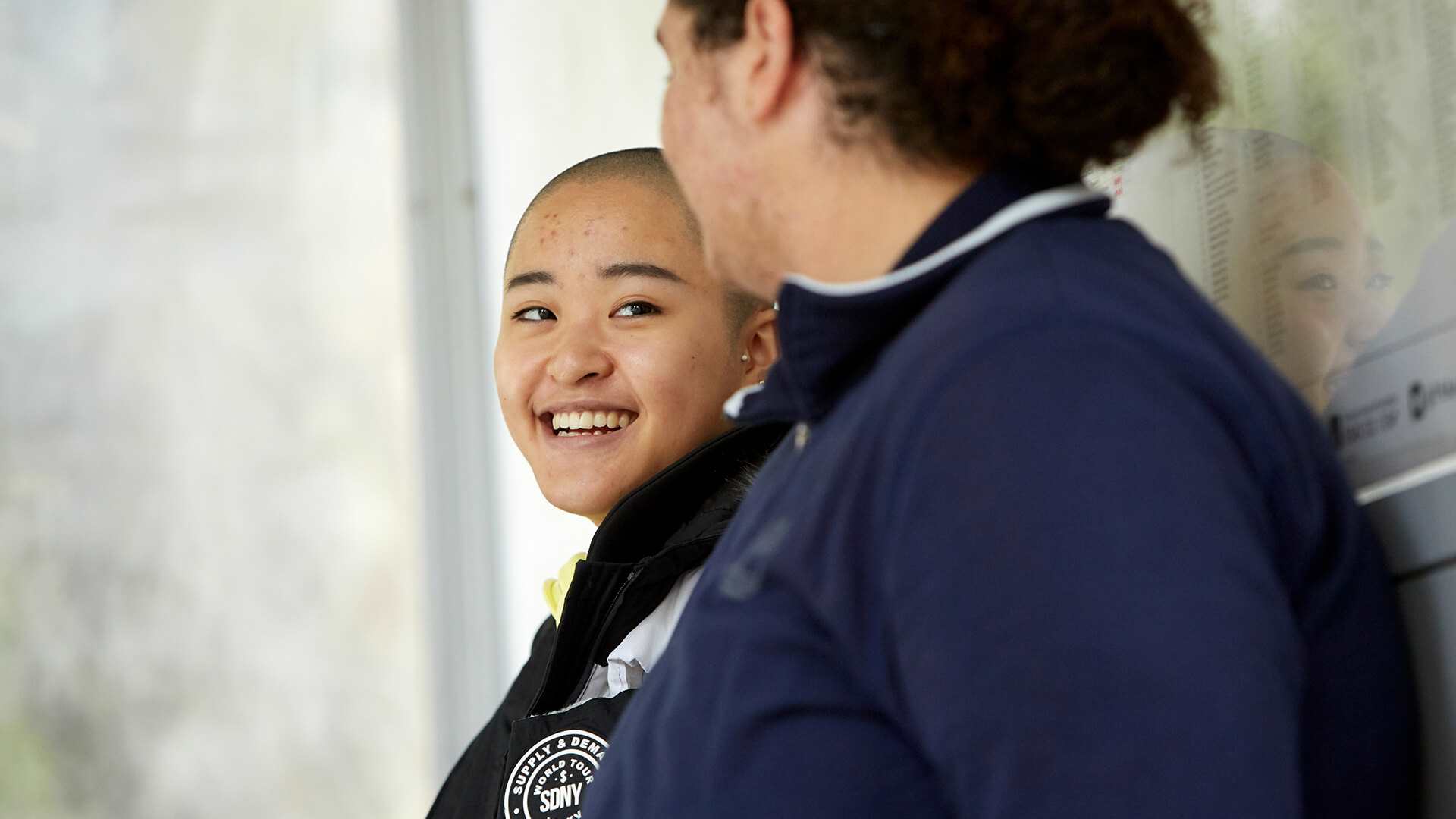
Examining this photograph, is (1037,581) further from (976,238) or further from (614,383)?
(614,383)

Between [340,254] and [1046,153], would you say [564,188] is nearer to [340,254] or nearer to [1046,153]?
[1046,153]

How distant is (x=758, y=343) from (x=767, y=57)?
77cm

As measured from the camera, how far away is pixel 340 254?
129 inches

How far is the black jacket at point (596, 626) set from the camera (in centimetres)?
136

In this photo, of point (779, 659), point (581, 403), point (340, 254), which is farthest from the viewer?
point (340, 254)

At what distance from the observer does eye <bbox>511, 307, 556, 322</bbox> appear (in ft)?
5.52

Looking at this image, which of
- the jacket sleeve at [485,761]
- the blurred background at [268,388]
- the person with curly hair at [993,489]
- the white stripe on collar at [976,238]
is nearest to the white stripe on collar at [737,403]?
the person with curly hair at [993,489]

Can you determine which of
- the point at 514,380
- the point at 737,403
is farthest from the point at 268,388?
the point at 737,403

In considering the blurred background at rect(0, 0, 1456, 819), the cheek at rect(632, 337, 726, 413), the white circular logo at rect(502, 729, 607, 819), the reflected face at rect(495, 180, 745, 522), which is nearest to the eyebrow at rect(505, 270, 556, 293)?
the reflected face at rect(495, 180, 745, 522)

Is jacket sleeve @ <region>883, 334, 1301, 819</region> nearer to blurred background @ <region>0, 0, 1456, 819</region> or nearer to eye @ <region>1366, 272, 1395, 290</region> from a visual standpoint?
eye @ <region>1366, 272, 1395, 290</region>

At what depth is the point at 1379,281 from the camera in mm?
961

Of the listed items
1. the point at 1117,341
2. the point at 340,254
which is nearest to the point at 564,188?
the point at 1117,341

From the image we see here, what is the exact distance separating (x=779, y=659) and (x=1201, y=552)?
216 millimetres

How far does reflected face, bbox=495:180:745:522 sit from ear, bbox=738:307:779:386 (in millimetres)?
11
